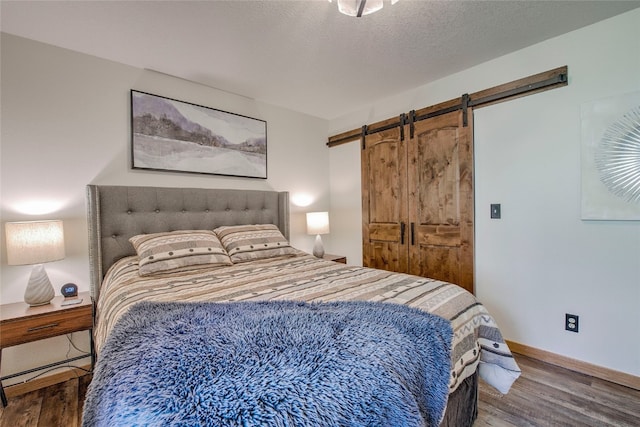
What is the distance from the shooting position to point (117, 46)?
201cm

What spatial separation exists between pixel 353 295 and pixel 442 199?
1.69m

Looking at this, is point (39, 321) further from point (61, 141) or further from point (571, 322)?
point (571, 322)

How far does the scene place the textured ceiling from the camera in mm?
1682

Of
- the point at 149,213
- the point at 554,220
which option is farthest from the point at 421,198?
the point at 149,213

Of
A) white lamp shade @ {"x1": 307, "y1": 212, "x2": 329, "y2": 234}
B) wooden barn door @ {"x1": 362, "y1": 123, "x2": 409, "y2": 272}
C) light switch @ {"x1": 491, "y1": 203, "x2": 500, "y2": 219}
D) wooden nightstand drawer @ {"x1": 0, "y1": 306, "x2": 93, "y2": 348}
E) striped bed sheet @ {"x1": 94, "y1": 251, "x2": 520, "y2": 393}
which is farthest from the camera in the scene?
white lamp shade @ {"x1": 307, "y1": 212, "x2": 329, "y2": 234}

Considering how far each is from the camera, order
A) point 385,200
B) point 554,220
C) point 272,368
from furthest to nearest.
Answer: point 385,200
point 554,220
point 272,368

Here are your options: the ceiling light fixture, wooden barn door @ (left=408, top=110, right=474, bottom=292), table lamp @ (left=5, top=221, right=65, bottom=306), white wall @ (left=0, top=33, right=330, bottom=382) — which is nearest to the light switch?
wooden barn door @ (left=408, top=110, right=474, bottom=292)

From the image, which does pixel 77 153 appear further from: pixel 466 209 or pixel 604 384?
pixel 604 384

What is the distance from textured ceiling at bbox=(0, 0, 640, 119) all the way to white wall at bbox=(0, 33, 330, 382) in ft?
0.45

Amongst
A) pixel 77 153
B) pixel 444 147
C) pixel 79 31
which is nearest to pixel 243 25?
pixel 79 31

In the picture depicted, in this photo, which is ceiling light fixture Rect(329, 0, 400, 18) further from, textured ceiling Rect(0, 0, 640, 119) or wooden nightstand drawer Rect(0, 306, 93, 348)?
wooden nightstand drawer Rect(0, 306, 93, 348)

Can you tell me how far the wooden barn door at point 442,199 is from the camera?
248 cm

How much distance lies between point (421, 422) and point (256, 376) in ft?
1.52

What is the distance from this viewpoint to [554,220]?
2.06 m
